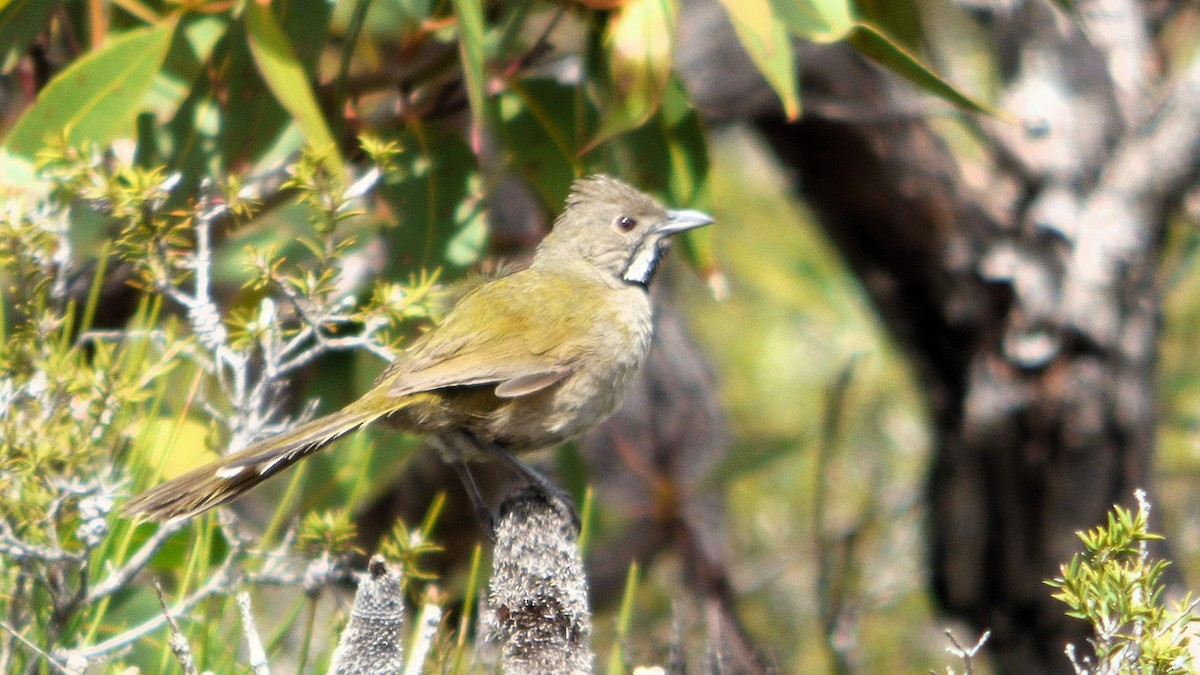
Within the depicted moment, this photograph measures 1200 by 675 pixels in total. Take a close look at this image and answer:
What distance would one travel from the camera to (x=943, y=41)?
8.34 meters

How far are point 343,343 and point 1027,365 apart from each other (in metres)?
3.05

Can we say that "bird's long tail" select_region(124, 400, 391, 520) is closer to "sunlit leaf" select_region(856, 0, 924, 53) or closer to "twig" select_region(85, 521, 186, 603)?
"twig" select_region(85, 521, 186, 603)

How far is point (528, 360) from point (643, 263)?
75cm

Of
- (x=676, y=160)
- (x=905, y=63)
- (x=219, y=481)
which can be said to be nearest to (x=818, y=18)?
(x=905, y=63)

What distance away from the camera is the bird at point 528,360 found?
2924mm

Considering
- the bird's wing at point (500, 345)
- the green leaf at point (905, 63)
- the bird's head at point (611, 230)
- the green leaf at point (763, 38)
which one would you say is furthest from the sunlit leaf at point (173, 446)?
the green leaf at point (905, 63)

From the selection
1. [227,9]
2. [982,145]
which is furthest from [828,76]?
[227,9]

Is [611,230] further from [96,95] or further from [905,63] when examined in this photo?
[96,95]

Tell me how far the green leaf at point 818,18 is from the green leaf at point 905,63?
0.43ft

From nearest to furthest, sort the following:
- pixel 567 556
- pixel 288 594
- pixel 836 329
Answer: pixel 567 556 → pixel 288 594 → pixel 836 329

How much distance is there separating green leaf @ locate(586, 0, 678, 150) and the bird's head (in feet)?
2.21

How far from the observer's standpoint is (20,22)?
10.5ft

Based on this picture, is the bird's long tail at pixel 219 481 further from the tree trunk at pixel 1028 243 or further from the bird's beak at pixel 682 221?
the tree trunk at pixel 1028 243

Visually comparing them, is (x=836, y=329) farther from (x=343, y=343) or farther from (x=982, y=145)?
(x=343, y=343)
